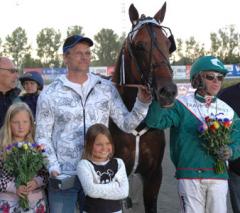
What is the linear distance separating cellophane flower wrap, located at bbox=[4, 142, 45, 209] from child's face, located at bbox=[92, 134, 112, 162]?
1.36ft

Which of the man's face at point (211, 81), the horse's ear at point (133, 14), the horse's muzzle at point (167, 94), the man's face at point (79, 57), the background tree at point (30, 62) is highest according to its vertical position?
the background tree at point (30, 62)

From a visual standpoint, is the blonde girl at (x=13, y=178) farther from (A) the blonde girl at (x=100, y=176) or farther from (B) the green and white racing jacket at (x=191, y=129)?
(B) the green and white racing jacket at (x=191, y=129)

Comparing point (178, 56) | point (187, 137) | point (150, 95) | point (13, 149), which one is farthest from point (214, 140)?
point (178, 56)

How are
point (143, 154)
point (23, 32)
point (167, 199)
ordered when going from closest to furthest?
point (143, 154) < point (167, 199) < point (23, 32)

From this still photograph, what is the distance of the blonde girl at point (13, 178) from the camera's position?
3.45 m

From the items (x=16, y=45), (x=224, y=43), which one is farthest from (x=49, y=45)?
(x=224, y=43)

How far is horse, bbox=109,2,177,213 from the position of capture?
362 centimetres

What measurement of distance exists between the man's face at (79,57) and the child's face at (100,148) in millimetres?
589

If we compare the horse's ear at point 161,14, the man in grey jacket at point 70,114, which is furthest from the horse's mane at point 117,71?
the man in grey jacket at point 70,114

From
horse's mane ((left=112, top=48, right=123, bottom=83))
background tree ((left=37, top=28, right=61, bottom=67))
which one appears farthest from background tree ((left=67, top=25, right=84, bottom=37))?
horse's mane ((left=112, top=48, right=123, bottom=83))

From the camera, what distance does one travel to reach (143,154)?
4.24 metres

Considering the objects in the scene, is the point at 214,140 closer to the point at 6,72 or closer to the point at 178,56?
the point at 6,72

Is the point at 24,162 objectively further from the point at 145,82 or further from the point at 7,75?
the point at 7,75

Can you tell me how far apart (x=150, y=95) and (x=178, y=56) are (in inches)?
2761
